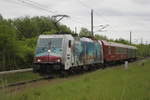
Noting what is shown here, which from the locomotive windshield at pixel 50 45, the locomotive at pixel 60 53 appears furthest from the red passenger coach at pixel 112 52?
the locomotive windshield at pixel 50 45

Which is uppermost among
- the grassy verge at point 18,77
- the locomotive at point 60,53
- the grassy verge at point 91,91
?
the locomotive at point 60,53

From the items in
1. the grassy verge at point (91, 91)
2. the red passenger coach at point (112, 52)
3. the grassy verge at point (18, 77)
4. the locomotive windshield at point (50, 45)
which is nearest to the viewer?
the grassy verge at point (91, 91)

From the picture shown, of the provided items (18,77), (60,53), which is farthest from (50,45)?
(18,77)

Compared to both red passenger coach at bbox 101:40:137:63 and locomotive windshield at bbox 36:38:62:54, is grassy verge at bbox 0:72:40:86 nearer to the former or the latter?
locomotive windshield at bbox 36:38:62:54

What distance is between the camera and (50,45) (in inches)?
817

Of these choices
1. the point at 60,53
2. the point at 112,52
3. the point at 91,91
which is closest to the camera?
the point at 91,91

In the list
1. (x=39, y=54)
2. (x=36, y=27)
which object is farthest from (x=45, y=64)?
(x=36, y=27)

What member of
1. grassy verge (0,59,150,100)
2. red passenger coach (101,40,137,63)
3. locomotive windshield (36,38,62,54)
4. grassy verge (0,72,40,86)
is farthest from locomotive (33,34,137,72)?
red passenger coach (101,40,137,63)

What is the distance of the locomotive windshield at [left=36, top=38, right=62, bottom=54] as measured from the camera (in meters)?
20.4

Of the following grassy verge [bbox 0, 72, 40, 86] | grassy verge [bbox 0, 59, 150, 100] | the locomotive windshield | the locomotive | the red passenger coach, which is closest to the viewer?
grassy verge [bbox 0, 59, 150, 100]

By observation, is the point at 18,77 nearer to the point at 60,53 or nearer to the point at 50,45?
the point at 50,45

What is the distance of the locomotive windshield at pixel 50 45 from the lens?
20.4 meters

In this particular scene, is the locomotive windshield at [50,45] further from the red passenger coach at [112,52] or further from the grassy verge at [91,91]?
the red passenger coach at [112,52]

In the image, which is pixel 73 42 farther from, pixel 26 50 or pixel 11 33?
pixel 26 50
